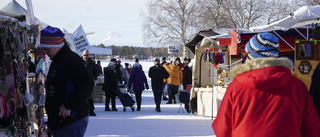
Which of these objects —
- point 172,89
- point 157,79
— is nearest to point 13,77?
point 157,79

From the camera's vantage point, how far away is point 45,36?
4.92 m

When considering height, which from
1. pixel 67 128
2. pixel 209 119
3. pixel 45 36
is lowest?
pixel 209 119

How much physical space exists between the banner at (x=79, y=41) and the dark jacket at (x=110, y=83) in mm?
2801

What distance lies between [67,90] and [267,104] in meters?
2.30

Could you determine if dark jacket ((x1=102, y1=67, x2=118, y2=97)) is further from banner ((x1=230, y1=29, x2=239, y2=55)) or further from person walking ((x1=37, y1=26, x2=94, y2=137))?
person walking ((x1=37, y1=26, x2=94, y2=137))

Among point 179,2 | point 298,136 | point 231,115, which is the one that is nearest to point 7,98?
point 231,115

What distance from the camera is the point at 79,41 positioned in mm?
12609

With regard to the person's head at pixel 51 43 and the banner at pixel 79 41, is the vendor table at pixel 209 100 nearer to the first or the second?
the banner at pixel 79 41

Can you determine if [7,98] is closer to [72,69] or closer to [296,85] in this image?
[72,69]

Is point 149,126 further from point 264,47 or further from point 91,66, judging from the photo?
point 264,47

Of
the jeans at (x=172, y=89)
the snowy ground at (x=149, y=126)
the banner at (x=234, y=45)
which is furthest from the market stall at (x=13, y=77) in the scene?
the jeans at (x=172, y=89)

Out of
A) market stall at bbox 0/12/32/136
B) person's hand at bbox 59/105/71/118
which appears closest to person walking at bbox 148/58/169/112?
market stall at bbox 0/12/32/136

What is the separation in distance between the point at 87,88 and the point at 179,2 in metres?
38.5

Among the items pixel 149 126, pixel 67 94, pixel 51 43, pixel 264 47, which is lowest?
pixel 149 126
